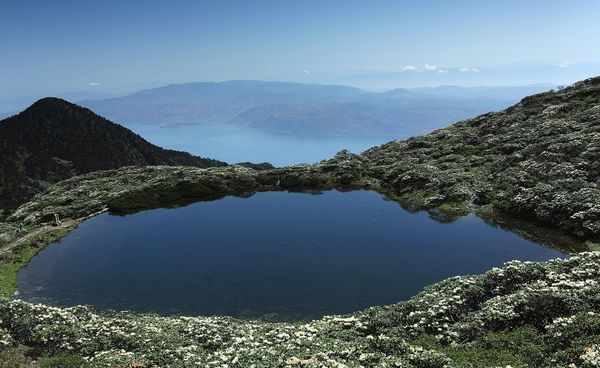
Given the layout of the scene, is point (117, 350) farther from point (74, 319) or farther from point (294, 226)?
point (294, 226)

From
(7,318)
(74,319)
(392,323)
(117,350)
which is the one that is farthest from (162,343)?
(392,323)

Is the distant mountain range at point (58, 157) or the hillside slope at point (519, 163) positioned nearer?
the hillside slope at point (519, 163)

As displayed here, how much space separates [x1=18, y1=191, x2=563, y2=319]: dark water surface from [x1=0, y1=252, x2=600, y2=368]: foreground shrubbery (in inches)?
157

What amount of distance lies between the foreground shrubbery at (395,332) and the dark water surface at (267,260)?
399 cm

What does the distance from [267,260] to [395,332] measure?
53.2 feet

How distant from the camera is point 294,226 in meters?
43.8

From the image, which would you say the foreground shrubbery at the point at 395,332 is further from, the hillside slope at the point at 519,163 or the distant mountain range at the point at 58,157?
the distant mountain range at the point at 58,157

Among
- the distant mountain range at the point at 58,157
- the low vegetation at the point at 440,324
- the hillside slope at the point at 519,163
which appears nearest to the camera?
the low vegetation at the point at 440,324

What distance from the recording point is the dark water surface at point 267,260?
29.4 m

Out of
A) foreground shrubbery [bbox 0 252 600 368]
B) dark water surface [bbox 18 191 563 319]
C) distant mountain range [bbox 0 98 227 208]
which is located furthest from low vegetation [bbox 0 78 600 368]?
distant mountain range [bbox 0 98 227 208]

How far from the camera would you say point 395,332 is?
21250 mm

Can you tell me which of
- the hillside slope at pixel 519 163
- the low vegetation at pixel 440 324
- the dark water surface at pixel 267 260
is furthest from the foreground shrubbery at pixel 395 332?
the hillside slope at pixel 519 163

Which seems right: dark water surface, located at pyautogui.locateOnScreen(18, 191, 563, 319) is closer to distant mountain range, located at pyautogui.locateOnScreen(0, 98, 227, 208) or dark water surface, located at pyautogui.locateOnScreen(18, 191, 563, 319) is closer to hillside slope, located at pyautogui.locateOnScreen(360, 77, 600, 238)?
hillside slope, located at pyautogui.locateOnScreen(360, 77, 600, 238)

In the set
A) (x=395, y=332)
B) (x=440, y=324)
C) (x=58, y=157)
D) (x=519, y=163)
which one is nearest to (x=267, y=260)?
(x=395, y=332)
